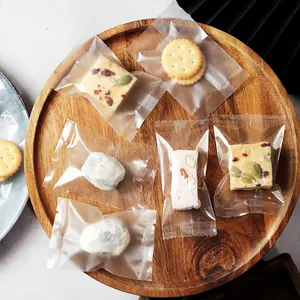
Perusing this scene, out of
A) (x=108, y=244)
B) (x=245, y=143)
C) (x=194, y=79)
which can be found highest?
(x=194, y=79)

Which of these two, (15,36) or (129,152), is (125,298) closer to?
(129,152)

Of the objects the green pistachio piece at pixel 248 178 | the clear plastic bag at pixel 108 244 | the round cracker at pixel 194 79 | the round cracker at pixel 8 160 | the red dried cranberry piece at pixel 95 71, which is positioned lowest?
the clear plastic bag at pixel 108 244

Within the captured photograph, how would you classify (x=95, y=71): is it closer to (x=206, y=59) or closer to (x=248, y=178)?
(x=206, y=59)

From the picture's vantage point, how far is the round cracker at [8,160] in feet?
4.06

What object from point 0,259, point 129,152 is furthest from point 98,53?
point 0,259

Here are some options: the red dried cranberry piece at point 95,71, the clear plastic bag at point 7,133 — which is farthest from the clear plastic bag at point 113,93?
the clear plastic bag at point 7,133

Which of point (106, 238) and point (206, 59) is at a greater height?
point (206, 59)

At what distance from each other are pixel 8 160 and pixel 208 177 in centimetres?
53

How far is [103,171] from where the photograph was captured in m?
1.07

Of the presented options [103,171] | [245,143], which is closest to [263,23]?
[245,143]

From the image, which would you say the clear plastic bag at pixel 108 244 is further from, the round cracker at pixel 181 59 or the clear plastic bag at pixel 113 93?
the round cracker at pixel 181 59

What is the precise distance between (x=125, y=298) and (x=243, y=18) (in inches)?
34.0

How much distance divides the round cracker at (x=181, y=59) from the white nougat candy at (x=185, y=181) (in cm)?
19

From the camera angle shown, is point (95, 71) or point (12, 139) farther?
point (12, 139)
